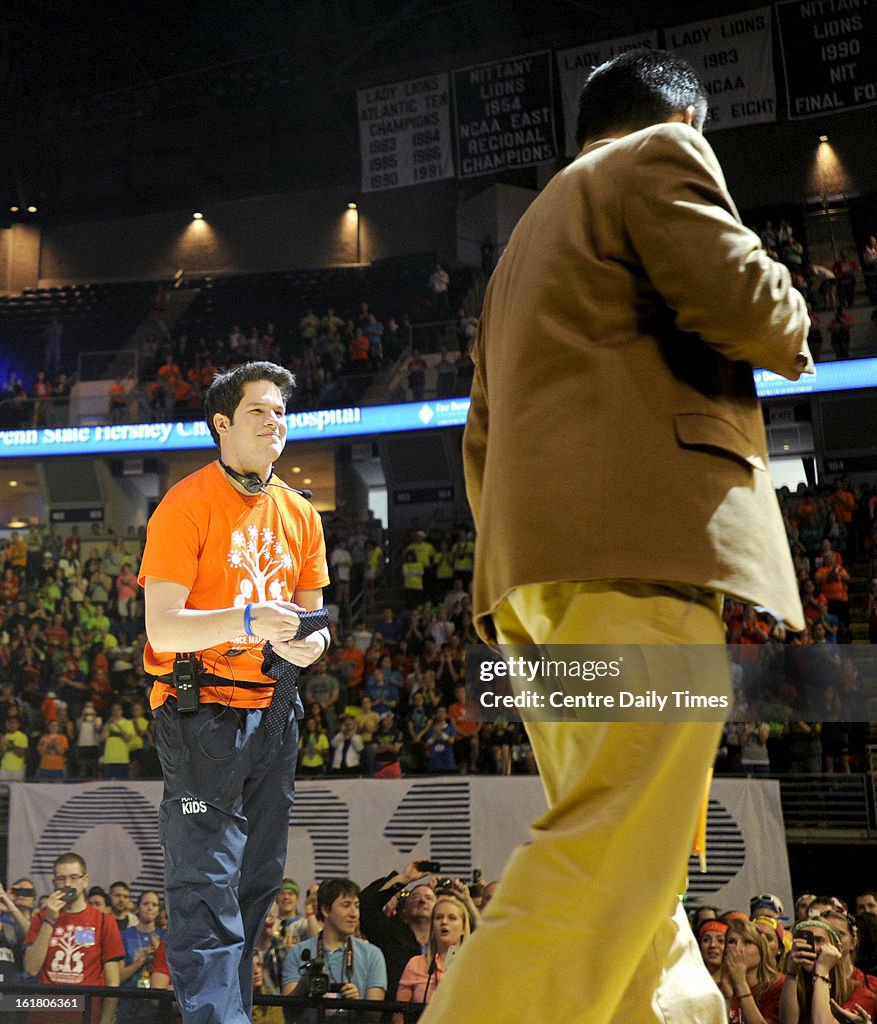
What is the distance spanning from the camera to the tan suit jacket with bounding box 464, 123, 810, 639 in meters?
1.30

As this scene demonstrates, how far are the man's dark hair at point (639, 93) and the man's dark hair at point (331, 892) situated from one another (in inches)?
152

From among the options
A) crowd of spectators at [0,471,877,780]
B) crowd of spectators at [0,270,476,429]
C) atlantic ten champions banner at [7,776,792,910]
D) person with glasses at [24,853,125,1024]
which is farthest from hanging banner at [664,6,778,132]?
person with glasses at [24,853,125,1024]

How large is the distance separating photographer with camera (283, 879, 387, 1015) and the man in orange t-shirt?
1997 mm

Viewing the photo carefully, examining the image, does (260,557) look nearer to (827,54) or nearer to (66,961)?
(66,961)

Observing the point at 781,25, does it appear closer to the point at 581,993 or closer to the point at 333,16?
the point at 333,16

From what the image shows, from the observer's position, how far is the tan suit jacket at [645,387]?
1305mm

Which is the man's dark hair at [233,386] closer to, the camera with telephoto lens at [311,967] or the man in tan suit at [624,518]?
the man in tan suit at [624,518]

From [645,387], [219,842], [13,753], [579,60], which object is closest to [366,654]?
[13,753]

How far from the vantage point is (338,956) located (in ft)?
14.1

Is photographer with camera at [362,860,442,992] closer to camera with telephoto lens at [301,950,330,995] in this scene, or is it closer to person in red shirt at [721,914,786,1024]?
camera with telephoto lens at [301,950,330,995]

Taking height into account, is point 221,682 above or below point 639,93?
below

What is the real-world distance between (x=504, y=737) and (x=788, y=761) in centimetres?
203

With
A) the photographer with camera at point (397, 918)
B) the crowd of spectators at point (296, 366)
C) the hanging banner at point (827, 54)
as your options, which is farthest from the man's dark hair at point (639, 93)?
the crowd of spectators at point (296, 366)
